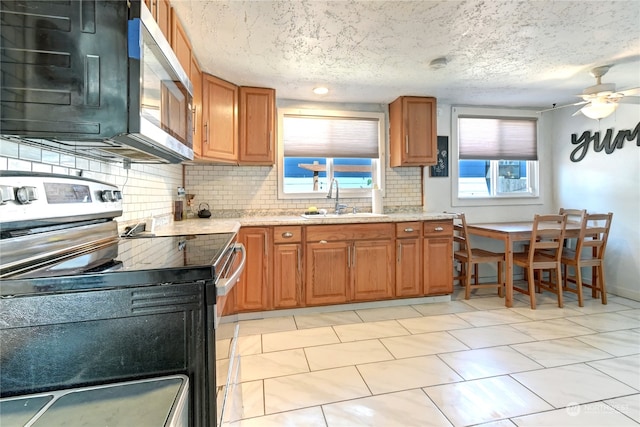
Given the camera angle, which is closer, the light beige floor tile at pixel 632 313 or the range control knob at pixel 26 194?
the range control knob at pixel 26 194

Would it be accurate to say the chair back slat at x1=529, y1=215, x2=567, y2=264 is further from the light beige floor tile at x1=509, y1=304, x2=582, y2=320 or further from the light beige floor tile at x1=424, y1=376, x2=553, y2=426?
the light beige floor tile at x1=424, y1=376, x2=553, y2=426

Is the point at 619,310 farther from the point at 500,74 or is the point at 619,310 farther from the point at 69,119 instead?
the point at 69,119

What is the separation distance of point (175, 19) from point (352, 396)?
245 cm

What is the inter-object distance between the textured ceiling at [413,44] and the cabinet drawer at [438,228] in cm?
141

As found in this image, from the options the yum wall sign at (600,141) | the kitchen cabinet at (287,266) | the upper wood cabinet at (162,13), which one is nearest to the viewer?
the upper wood cabinet at (162,13)

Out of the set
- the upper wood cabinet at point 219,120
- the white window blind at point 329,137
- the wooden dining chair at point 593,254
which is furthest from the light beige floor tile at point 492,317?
the upper wood cabinet at point 219,120

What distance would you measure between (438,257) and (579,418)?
5.71 ft

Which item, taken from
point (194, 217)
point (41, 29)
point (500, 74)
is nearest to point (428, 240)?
point (500, 74)

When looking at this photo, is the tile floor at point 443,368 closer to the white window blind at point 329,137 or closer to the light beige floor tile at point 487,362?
the light beige floor tile at point 487,362

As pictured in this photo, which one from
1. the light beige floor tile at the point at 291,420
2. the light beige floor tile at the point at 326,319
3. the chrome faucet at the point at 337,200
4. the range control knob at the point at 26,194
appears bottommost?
the light beige floor tile at the point at 291,420

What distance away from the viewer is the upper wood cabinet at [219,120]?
258 cm

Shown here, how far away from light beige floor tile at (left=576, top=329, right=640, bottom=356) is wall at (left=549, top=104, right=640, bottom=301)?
47.8 inches

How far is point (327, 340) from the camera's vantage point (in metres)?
2.36

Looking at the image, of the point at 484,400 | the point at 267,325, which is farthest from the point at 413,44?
the point at 267,325
